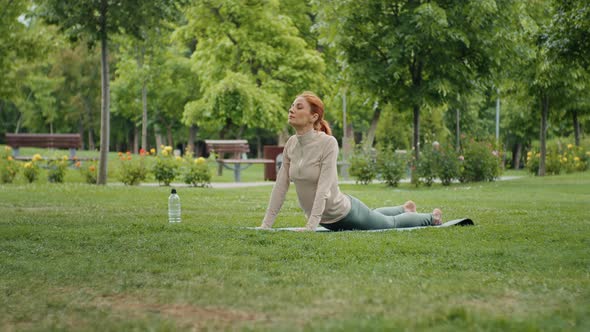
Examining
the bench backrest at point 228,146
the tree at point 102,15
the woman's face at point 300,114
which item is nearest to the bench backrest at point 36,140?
the bench backrest at point 228,146

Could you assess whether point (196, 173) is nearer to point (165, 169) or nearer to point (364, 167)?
point (165, 169)

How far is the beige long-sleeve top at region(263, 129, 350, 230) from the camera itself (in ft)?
30.5

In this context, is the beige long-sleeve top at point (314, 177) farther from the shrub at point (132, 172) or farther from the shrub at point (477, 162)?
the shrub at point (477, 162)

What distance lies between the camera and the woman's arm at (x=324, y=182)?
30.1 ft

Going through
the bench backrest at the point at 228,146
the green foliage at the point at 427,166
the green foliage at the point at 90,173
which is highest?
the bench backrest at the point at 228,146

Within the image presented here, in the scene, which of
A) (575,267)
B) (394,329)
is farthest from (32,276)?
(575,267)

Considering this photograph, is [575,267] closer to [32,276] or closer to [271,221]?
[271,221]

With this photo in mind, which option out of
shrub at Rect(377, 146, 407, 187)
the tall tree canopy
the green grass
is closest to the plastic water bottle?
the green grass

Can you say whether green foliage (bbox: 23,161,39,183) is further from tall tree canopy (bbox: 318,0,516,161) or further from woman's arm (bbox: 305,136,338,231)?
woman's arm (bbox: 305,136,338,231)

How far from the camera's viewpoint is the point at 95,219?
478 inches

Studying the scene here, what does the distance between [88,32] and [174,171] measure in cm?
478

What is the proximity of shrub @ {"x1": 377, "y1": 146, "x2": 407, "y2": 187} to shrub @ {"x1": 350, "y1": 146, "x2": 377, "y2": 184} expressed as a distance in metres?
0.42

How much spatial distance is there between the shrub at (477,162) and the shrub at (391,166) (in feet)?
10.1

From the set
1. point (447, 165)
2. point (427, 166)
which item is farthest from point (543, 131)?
point (427, 166)
